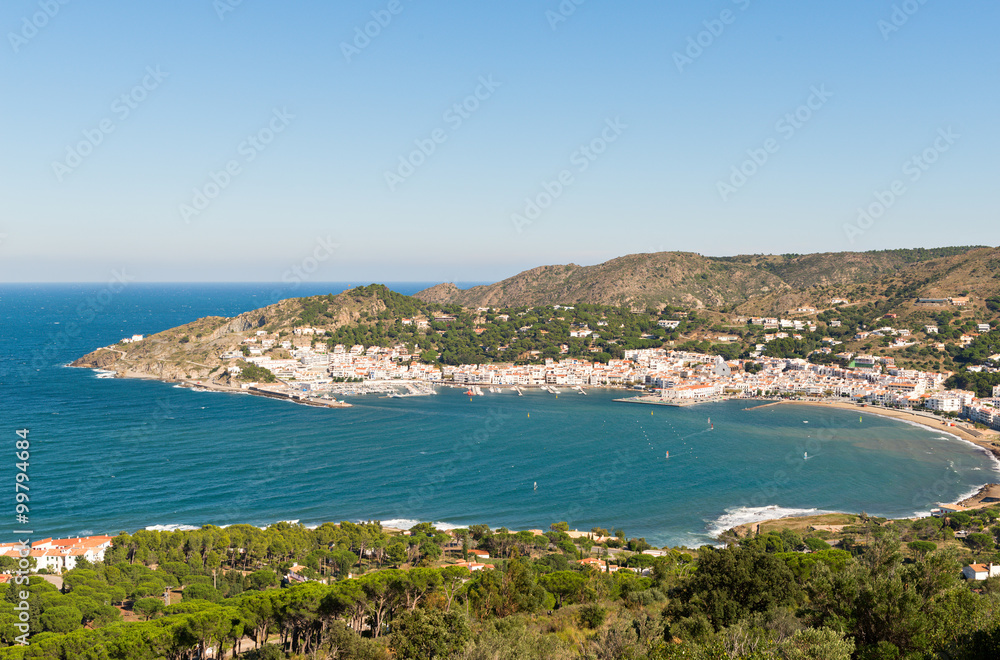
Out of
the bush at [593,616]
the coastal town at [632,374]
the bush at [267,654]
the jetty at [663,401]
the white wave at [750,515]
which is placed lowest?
the white wave at [750,515]

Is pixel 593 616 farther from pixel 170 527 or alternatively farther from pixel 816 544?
pixel 170 527

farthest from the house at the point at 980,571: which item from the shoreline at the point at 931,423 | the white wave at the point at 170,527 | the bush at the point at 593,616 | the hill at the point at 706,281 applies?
the hill at the point at 706,281

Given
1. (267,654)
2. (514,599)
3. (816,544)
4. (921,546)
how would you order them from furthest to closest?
(816,544) → (921,546) → (514,599) → (267,654)

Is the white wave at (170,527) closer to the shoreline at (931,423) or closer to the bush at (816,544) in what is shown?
the bush at (816,544)

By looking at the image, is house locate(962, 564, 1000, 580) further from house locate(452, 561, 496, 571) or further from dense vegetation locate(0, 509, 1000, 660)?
house locate(452, 561, 496, 571)

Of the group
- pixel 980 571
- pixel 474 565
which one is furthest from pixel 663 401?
pixel 474 565

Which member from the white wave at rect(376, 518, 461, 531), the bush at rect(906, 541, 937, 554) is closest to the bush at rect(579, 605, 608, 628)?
the white wave at rect(376, 518, 461, 531)
